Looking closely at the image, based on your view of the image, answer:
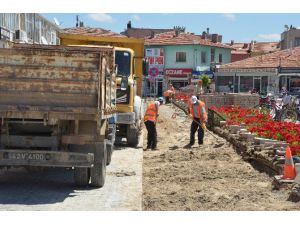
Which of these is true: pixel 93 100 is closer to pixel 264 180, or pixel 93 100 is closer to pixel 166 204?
pixel 166 204

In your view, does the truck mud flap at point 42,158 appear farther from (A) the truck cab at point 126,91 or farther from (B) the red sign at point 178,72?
(B) the red sign at point 178,72

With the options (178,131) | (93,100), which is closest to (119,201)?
(93,100)

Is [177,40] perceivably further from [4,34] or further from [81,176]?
[81,176]

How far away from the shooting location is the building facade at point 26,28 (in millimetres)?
21748

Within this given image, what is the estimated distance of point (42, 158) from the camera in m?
8.60

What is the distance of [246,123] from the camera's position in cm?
1678

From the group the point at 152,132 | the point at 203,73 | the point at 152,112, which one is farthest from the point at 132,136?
the point at 203,73

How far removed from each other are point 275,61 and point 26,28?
25.2 metres

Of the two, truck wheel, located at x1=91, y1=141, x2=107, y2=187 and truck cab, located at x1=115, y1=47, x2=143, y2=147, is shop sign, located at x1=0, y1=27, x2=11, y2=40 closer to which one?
truck cab, located at x1=115, y1=47, x2=143, y2=147

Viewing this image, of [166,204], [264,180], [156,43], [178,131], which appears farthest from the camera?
[156,43]

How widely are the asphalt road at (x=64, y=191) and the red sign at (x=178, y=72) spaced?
4965 cm

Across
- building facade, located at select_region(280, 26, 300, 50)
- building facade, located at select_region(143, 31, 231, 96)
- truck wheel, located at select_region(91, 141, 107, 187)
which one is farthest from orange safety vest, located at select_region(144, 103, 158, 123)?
building facade, located at select_region(280, 26, 300, 50)

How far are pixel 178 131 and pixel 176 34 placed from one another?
45045 millimetres

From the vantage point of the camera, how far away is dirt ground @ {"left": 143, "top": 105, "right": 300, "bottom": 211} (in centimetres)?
812
